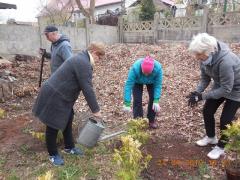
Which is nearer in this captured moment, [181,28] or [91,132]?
[91,132]

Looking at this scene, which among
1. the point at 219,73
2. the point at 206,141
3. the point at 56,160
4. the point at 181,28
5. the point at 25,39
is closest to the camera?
the point at 219,73

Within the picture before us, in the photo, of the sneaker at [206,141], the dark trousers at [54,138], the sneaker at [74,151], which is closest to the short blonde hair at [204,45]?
the sneaker at [206,141]

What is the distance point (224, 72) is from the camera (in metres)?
3.78

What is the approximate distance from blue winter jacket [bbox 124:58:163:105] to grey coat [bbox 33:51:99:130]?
3.15 ft

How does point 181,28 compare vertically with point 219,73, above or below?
above

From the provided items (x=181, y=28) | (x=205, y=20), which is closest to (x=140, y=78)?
(x=205, y=20)

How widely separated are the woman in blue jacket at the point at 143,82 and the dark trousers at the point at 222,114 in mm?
848

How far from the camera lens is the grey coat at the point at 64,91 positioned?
3806mm

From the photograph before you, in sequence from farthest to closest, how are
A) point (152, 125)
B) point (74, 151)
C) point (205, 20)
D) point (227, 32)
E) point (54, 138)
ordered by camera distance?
1. point (205, 20)
2. point (227, 32)
3. point (152, 125)
4. point (74, 151)
5. point (54, 138)

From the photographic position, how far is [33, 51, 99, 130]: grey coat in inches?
150

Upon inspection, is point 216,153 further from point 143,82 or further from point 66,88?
point 66,88

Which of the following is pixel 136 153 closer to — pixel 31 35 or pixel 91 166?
pixel 91 166

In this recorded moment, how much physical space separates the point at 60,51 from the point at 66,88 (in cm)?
110

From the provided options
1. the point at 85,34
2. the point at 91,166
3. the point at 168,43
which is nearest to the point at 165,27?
the point at 168,43
